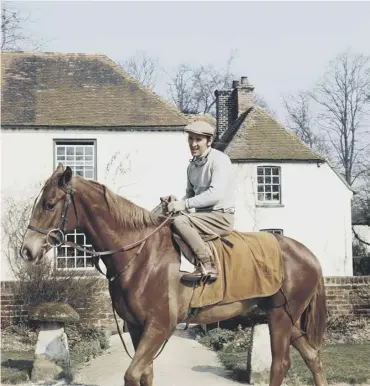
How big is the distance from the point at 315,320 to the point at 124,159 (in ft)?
42.7

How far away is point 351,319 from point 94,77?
1236cm

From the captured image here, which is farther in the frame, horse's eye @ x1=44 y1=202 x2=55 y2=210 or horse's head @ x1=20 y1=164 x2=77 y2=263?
horse's eye @ x1=44 y1=202 x2=55 y2=210

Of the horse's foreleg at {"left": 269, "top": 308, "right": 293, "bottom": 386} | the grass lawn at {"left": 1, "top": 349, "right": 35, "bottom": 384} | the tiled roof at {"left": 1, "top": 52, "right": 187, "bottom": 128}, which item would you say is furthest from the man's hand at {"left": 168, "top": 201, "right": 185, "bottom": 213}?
the tiled roof at {"left": 1, "top": 52, "right": 187, "bottom": 128}

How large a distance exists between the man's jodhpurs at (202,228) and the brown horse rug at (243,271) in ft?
0.45

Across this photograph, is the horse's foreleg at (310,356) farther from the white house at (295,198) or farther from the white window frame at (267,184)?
the white window frame at (267,184)

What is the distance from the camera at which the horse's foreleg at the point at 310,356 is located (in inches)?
267

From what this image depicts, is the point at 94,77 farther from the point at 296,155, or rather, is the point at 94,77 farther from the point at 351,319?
the point at 351,319

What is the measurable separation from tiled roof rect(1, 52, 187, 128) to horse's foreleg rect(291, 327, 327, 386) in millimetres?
13041

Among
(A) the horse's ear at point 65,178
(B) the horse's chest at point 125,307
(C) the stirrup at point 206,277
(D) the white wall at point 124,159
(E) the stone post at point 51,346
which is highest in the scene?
(D) the white wall at point 124,159

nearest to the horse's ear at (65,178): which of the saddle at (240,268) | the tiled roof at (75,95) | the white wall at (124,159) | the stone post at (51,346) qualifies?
the saddle at (240,268)

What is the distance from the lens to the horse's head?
559cm

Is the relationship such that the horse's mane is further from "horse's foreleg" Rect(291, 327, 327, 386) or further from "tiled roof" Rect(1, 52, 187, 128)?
"tiled roof" Rect(1, 52, 187, 128)

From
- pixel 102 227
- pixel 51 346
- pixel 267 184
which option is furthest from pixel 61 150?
pixel 102 227

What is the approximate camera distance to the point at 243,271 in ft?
20.8
